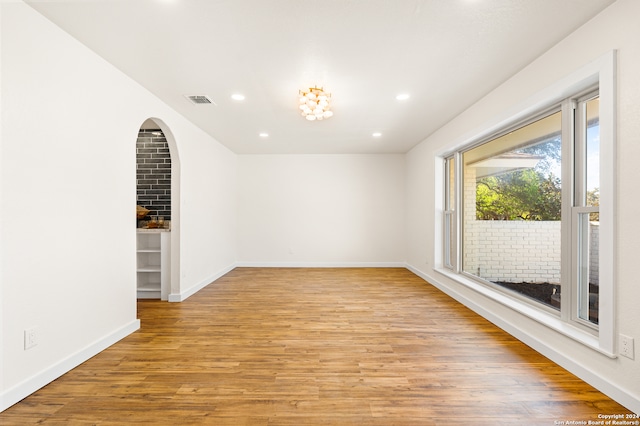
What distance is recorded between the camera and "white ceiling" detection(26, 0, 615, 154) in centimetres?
192

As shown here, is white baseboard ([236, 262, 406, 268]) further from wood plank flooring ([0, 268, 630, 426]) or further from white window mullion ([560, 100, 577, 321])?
white window mullion ([560, 100, 577, 321])

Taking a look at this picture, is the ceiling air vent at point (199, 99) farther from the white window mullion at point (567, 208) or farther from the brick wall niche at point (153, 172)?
the white window mullion at point (567, 208)

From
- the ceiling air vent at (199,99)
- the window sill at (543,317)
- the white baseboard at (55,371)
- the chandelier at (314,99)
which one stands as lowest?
the white baseboard at (55,371)

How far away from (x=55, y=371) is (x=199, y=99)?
2.91 meters

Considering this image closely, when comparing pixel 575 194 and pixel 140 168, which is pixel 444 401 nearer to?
pixel 575 194

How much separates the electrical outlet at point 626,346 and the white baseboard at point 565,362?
0.75ft

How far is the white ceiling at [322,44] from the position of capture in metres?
1.92

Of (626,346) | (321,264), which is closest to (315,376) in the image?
(626,346)

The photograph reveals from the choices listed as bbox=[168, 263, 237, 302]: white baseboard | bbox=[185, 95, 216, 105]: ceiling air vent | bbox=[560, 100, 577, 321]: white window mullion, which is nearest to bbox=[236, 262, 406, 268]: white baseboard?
bbox=[168, 263, 237, 302]: white baseboard

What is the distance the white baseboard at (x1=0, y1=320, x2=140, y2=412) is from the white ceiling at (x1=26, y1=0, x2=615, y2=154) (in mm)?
2499

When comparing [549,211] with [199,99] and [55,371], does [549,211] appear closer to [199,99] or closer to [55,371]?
[199,99]

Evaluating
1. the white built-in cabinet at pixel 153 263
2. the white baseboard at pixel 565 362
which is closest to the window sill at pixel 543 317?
the white baseboard at pixel 565 362

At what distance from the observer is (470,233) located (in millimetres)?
4223

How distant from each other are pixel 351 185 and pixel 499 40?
4.55 m
